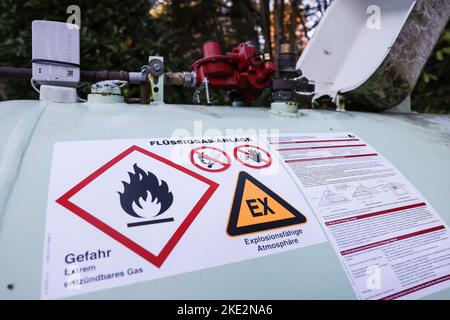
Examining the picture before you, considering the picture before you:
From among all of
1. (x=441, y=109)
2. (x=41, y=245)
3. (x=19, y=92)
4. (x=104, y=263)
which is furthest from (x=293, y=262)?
(x=19, y=92)

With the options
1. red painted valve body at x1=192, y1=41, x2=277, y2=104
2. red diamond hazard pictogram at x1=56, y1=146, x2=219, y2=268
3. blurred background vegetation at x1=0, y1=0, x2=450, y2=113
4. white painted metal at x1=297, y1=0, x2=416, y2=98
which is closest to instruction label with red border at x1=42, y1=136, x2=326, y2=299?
red diamond hazard pictogram at x1=56, y1=146, x2=219, y2=268

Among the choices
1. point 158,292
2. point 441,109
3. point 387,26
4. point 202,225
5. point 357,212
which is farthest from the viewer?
point 441,109

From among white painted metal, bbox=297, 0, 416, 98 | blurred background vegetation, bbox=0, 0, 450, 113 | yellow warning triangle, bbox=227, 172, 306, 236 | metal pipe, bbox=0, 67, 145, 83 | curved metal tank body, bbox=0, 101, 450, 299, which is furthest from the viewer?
blurred background vegetation, bbox=0, 0, 450, 113

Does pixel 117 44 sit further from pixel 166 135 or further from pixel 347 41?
pixel 166 135

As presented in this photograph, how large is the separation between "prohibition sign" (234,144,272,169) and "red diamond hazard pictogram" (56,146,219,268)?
121 millimetres

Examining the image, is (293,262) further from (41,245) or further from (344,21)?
(344,21)

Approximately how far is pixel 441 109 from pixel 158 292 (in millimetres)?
2627

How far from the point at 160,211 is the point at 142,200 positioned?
1.6 inches

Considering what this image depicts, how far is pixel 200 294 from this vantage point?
0.62 m

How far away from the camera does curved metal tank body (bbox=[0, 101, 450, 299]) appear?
598 millimetres

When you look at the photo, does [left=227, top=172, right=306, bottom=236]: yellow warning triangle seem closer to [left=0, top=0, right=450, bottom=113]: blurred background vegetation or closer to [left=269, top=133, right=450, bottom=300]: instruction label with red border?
[left=269, top=133, right=450, bottom=300]: instruction label with red border

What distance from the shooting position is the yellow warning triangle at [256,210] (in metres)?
0.73

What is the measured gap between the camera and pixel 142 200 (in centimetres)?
70

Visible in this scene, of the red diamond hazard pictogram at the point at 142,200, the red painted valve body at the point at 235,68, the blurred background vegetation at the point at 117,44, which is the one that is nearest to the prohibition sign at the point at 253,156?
the red diamond hazard pictogram at the point at 142,200
